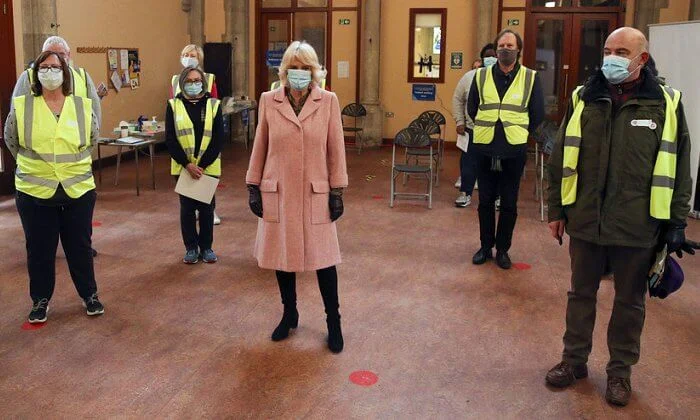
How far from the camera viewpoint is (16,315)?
4305 millimetres

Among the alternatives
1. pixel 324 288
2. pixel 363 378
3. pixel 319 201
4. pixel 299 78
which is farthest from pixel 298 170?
pixel 363 378

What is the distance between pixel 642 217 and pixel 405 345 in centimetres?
150

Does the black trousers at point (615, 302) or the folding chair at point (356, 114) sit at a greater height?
the folding chair at point (356, 114)

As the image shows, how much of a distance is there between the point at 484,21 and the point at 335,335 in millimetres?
9017

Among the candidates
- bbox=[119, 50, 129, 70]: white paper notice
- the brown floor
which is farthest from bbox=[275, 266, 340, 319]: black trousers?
bbox=[119, 50, 129, 70]: white paper notice

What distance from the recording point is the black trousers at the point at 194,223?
17.6 feet

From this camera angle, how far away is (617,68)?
307cm

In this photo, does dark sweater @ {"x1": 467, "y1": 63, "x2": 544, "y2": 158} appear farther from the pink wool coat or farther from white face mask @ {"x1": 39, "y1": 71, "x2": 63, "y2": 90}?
white face mask @ {"x1": 39, "y1": 71, "x2": 63, "y2": 90}

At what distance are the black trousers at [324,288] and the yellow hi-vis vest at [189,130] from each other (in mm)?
1811

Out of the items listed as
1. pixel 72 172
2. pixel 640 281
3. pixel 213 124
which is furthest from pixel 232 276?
pixel 640 281

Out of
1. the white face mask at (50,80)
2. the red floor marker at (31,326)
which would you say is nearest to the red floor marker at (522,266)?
the red floor marker at (31,326)

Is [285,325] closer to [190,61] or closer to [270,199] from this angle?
[270,199]

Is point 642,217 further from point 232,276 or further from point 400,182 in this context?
point 400,182

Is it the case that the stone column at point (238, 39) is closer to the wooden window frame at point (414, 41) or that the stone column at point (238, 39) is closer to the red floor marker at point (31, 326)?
the wooden window frame at point (414, 41)
